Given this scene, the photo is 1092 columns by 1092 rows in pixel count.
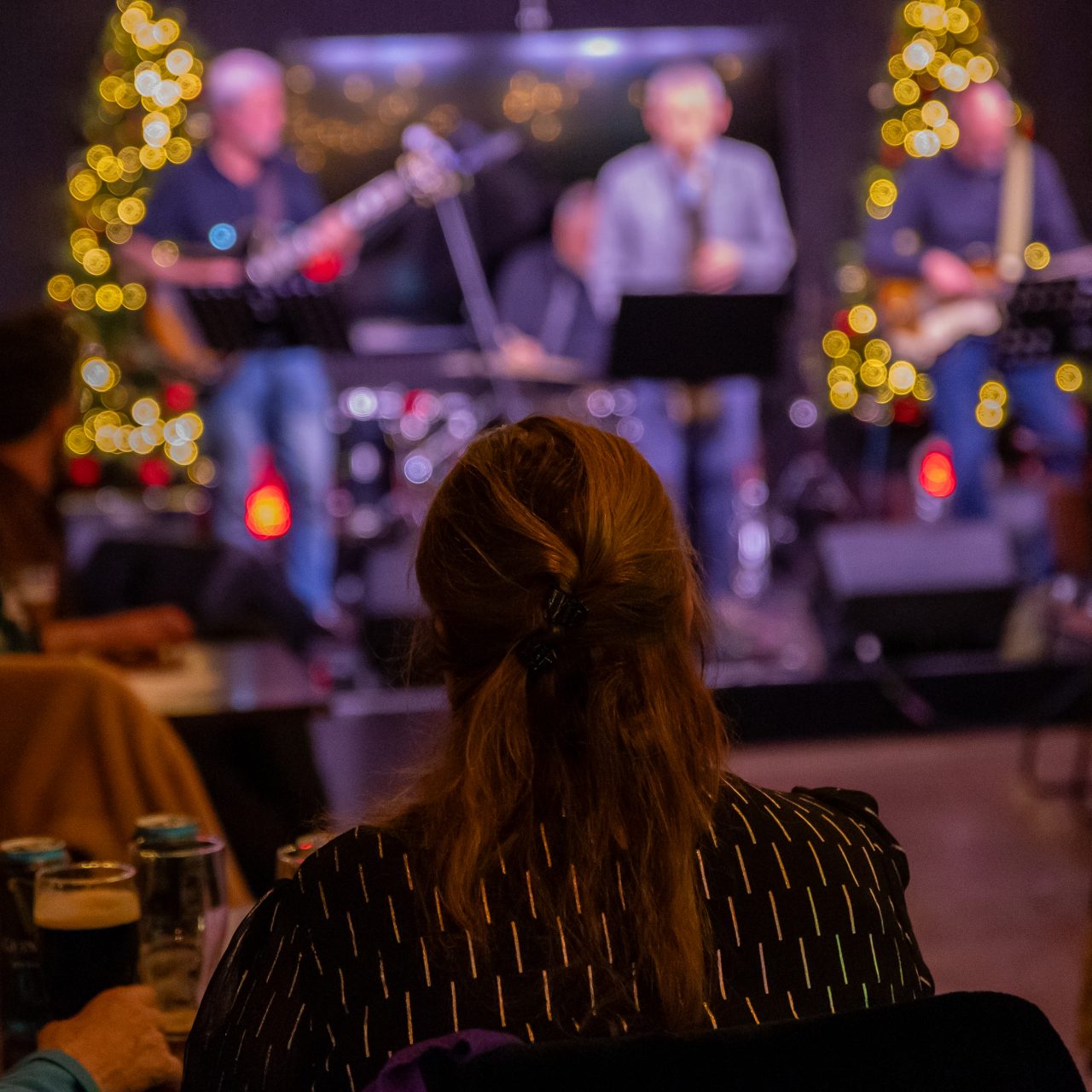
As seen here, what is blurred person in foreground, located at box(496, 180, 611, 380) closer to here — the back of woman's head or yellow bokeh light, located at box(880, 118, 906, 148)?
yellow bokeh light, located at box(880, 118, 906, 148)

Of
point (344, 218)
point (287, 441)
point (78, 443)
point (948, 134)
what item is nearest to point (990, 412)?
point (948, 134)

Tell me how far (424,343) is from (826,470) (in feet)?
6.89

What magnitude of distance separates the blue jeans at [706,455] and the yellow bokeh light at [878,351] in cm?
139

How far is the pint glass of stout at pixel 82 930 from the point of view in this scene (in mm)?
1136

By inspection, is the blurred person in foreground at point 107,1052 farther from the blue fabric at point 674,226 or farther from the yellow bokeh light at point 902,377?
the yellow bokeh light at point 902,377

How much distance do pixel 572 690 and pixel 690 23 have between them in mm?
6714

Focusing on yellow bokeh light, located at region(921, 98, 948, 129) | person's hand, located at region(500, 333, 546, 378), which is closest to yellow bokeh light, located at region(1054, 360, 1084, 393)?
yellow bokeh light, located at region(921, 98, 948, 129)

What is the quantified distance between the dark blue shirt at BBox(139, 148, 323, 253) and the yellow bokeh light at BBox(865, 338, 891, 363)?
110 inches

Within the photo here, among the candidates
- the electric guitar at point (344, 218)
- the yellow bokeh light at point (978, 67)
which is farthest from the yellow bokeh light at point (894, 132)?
the electric guitar at point (344, 218)

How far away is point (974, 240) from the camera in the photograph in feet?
22.2

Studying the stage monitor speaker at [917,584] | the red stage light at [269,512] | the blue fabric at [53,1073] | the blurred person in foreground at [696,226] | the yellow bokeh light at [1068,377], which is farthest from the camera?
the yellow bokeh light at [1068,377]

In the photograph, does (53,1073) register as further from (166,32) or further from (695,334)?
(166,32)

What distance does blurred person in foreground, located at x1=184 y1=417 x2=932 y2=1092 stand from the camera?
0.98 metres

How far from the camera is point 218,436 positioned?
6.34m
